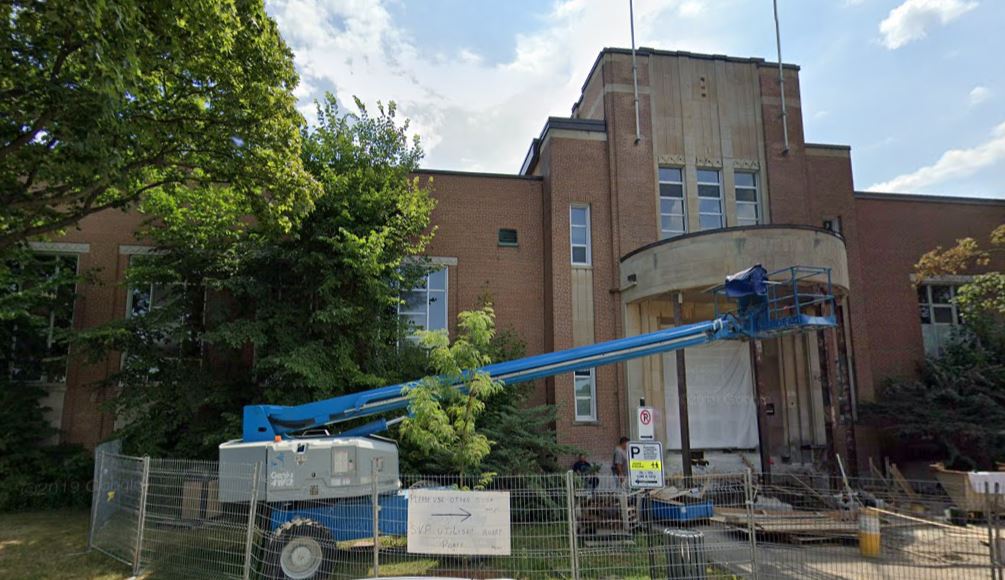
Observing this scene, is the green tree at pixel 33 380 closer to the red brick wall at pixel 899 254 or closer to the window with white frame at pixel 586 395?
the window with white frame at pixel 586 395

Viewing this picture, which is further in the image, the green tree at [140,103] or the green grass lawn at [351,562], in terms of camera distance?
the green grass lawn at [351,562]

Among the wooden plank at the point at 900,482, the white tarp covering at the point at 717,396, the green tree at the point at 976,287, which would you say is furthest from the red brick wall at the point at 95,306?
the green tree at the point at 976,287

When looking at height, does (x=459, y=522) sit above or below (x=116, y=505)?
above

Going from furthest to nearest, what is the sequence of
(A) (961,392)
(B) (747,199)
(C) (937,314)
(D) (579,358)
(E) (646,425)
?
(C) (937,314) → (B) (747,199) → (A) (961,392) → (E) (646,425) → (D) (579,358)

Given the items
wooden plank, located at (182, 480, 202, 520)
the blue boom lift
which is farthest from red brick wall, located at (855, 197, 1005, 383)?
wooden plank, located at (182, 480, 202, 520)

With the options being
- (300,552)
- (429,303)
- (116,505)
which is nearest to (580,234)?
(429,303)

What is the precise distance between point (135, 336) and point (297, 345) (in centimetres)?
508

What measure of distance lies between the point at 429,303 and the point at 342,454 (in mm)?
10827

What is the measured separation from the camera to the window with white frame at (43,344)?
18.1 m

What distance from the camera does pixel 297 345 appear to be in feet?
52.1

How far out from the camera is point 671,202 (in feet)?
70.2

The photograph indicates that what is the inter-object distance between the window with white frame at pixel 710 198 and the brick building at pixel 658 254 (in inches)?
2.0

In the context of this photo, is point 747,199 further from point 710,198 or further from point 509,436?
point 509,436

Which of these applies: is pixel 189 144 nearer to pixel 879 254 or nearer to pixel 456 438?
pixel 456 438
